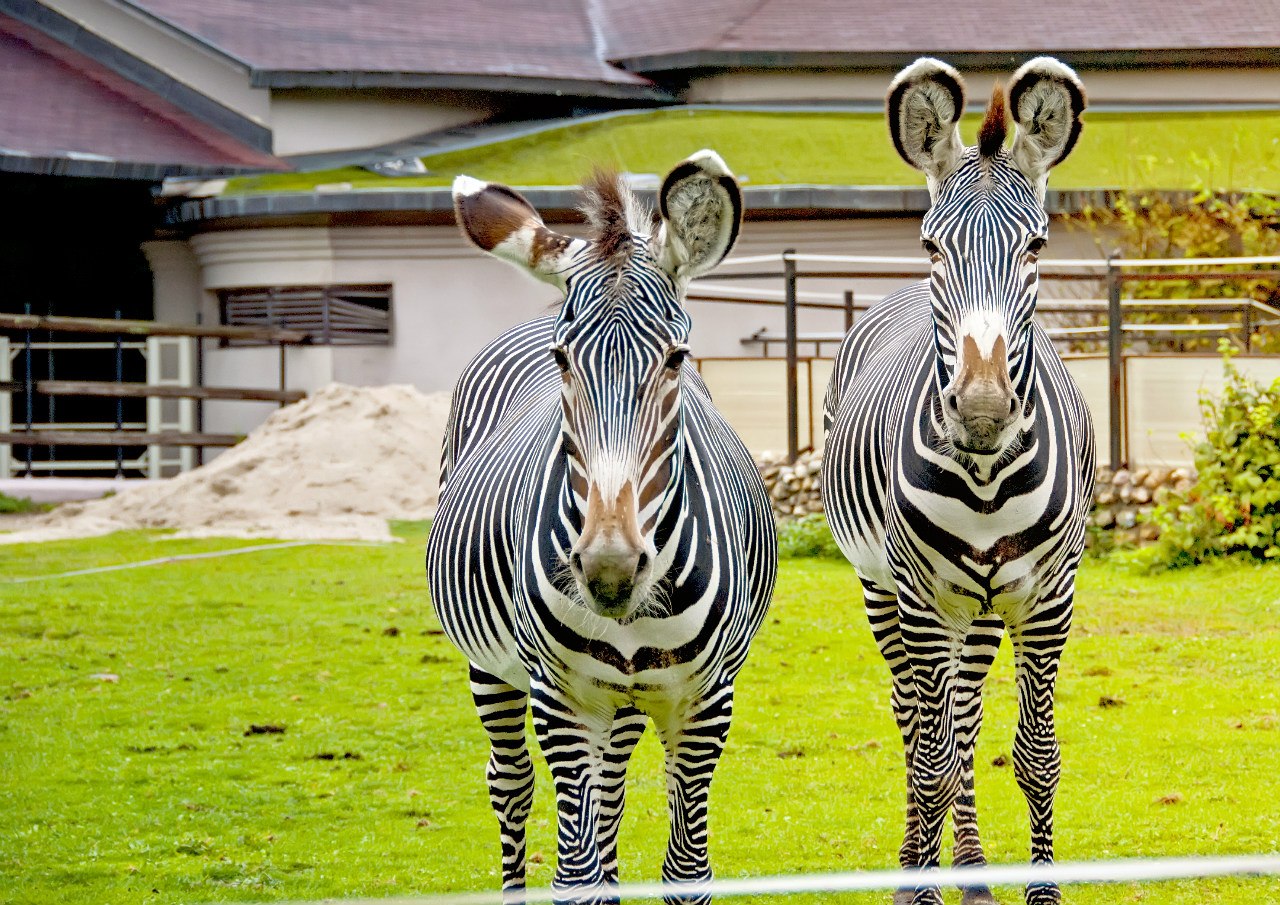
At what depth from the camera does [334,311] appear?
20.0m

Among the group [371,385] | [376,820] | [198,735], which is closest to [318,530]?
[371,385]

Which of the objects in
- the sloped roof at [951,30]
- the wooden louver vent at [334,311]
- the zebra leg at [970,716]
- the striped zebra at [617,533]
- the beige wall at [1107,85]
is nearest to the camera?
the striped zebra at [617,533]

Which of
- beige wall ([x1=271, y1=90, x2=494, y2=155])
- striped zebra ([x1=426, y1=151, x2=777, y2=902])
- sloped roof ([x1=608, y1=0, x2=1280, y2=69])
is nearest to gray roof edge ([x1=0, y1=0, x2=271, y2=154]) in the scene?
beige wall ([x1=271, y1=90, x2=494, y2=155])

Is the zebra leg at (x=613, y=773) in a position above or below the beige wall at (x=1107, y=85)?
below

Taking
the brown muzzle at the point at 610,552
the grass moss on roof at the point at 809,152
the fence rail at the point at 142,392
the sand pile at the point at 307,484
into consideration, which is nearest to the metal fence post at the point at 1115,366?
the grass moss on roof at the point at 809,152

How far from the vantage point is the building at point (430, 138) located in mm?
19734

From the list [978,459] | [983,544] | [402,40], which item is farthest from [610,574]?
[402,40]

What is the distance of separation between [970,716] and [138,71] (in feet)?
62.1

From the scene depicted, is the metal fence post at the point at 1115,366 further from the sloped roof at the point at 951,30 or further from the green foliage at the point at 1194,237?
the sloped roof at the point at 951,30

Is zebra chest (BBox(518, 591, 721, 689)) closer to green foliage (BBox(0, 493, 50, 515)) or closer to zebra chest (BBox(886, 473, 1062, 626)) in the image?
zebra chest (BBox(886, 473, 1062, 626))

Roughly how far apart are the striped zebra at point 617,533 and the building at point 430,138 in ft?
44.9

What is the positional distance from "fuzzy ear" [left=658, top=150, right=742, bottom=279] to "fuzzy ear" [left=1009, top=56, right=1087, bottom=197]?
4.70ft

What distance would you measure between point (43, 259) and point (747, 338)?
31.1 feet

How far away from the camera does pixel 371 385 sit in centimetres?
2012
